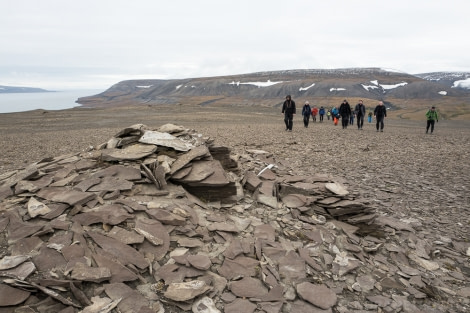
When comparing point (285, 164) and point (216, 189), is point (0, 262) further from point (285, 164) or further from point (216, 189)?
point (285, 164)

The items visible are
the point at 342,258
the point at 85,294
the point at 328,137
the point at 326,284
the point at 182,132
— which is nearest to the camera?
the point at 85,294

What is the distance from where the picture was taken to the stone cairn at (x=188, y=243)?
412 centimetres

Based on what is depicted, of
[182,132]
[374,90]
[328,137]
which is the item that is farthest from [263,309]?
[374,90]

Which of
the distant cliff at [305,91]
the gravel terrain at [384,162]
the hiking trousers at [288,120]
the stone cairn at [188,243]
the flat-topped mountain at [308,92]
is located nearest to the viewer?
the stone cairn at [188,243]

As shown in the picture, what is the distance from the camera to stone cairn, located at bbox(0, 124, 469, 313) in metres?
4.12

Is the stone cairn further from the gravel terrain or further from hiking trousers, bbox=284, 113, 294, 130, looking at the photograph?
hiking trousers, bbox=284, 113, 294, 130

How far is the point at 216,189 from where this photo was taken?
6957mm

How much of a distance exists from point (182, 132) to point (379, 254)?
239 inches

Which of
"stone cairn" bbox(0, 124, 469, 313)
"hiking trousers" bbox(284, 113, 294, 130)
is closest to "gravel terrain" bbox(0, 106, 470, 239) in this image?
"stone cairn" bbox(0, 124, 469, 313)

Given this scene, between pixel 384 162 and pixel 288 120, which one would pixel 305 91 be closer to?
pixel 288 120

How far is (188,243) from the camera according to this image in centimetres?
512

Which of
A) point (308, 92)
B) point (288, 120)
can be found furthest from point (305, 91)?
point (288, 120)

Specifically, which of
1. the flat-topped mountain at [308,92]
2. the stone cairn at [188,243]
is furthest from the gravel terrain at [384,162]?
the flat-topped mountain at [308,92]

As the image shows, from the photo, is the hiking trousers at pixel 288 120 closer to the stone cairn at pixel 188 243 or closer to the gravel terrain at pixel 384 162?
the gravel terrain at pixel 384 162
